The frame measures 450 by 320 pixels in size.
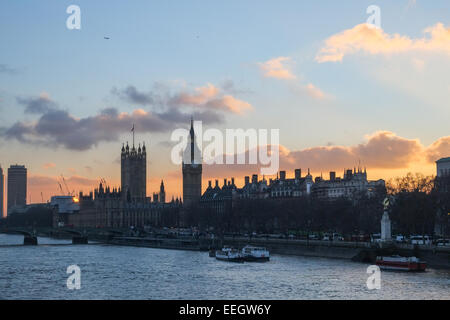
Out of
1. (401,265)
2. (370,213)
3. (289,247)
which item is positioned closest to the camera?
(401,265)

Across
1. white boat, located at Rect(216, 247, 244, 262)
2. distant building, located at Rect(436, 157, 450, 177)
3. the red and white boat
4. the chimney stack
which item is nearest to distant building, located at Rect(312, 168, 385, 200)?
the chimney stack

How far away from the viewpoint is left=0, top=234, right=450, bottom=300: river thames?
52.2 meters

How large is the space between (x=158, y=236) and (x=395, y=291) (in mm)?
93811

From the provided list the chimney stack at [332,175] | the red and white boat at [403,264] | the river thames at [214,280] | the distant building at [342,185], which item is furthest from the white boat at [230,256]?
the chimney stack at [332,175]

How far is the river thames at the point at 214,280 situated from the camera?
171ft

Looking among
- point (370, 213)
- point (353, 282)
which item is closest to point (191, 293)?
point (353, 282)

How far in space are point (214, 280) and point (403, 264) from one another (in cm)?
1811

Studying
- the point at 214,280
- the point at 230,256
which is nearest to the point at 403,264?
the point at 214,280

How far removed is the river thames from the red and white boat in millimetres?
1291

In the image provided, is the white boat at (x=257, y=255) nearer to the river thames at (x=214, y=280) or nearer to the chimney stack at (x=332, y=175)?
the river thames at (x=214, y=280)

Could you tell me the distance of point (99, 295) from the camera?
53.0 metres

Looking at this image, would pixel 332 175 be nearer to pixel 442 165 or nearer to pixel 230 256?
pixel 442 165

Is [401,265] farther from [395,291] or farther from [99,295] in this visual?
[99,295]
